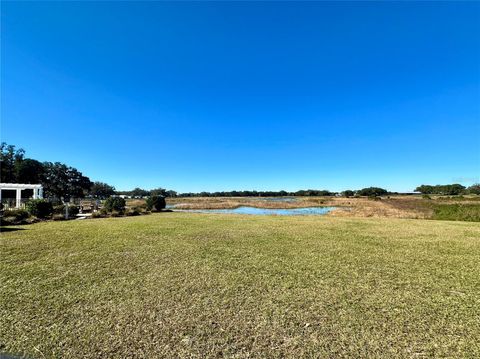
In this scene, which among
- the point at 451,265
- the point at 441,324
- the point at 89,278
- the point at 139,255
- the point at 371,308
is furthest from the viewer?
the point at 139,255

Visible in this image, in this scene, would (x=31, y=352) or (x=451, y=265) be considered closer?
(x=31, y=352)

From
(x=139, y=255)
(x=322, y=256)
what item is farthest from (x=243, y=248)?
(x=139, y=255)

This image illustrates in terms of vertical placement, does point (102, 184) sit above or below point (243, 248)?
above

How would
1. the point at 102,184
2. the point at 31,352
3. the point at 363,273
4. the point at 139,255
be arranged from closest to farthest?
the point at 31,352
the point at 363,273
the point at 139,255
the point at 102,184

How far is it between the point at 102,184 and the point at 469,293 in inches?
3770

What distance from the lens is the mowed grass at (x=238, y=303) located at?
2.38 metres

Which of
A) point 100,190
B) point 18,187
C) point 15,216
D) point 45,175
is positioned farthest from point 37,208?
point 100,190

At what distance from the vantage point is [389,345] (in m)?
2.39

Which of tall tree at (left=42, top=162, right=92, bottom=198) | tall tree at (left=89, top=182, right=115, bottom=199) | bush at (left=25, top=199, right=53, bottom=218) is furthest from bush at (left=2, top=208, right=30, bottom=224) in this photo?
tall tree at (left=89, top=182, right=115, bottom=199)

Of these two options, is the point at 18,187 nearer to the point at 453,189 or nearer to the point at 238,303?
the point at 238,303

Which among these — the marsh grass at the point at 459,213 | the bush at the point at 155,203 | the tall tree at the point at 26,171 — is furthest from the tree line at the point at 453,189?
the tall tree at the point at 26,171

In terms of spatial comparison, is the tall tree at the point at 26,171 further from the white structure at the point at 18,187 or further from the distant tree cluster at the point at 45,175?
the white structure at the point at 18,187

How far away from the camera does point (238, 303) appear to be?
10.8 feet

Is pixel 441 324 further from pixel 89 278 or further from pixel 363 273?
pixel 89 278
